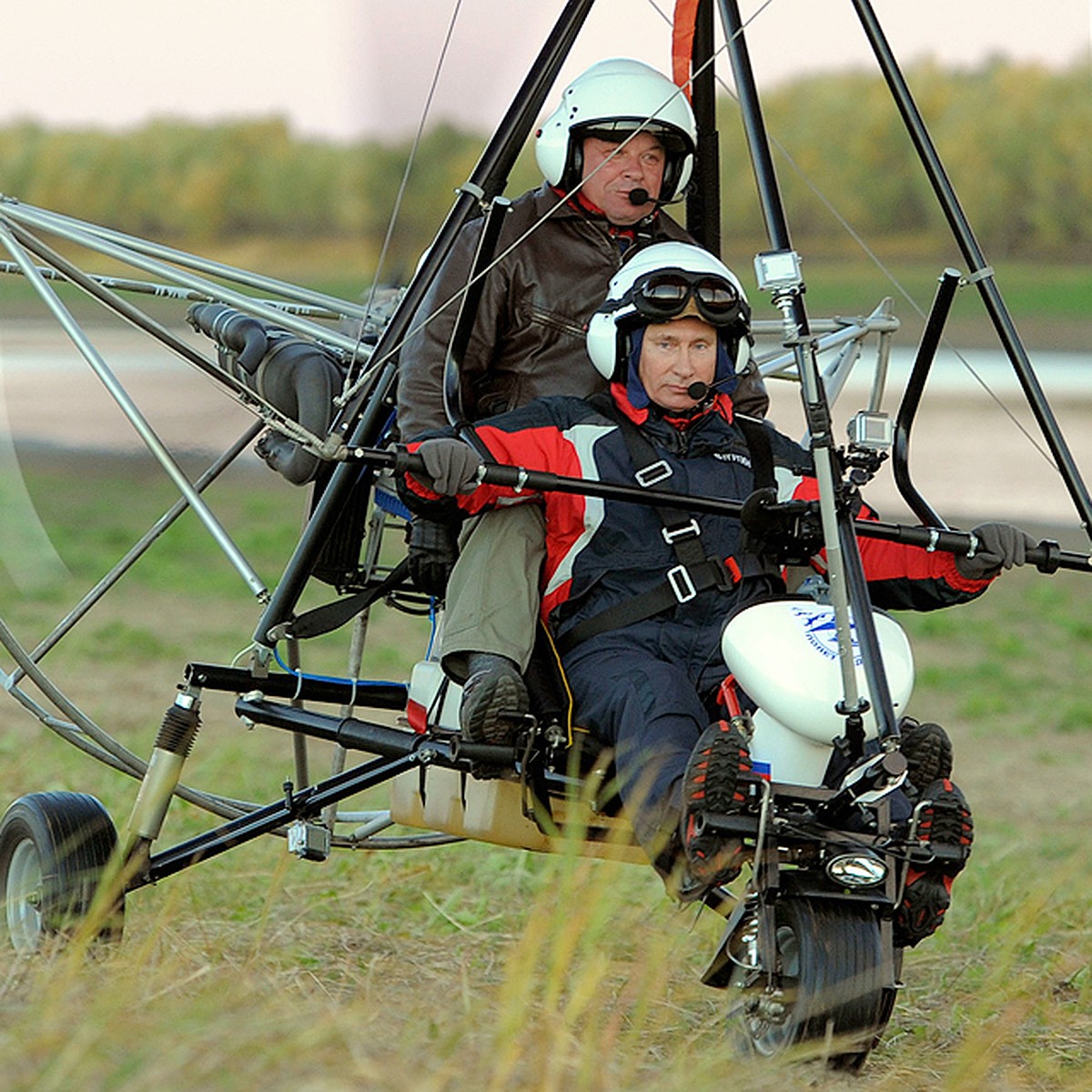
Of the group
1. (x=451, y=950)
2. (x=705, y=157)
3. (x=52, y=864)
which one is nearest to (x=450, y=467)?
(x=52, y=864)

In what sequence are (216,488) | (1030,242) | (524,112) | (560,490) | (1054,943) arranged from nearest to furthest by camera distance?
(560,490), (524,112), (1054,943), (216,488), (1030,242)

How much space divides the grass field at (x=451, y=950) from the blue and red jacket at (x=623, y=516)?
59 cm

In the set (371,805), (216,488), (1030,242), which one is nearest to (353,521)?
(371,805)

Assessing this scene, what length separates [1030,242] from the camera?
23062 millimetres

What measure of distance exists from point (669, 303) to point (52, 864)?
187 cm

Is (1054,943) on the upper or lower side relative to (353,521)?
lower

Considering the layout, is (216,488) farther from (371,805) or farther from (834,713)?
(834,713)

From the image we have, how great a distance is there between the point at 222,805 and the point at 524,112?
199 cm

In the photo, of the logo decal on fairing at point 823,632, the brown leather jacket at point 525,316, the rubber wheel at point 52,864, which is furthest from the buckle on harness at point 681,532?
the rubber wheel at point 52,864

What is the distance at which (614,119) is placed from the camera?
445 cm

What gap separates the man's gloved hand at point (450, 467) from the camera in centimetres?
362

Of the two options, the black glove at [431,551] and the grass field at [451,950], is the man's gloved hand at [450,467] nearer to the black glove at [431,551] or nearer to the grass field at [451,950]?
the black glove at [431,551]

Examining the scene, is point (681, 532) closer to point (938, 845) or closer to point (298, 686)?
point (938, 845)

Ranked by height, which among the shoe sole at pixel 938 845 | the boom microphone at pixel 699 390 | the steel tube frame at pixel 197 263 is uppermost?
the steel tube frame at pixel 197 263
